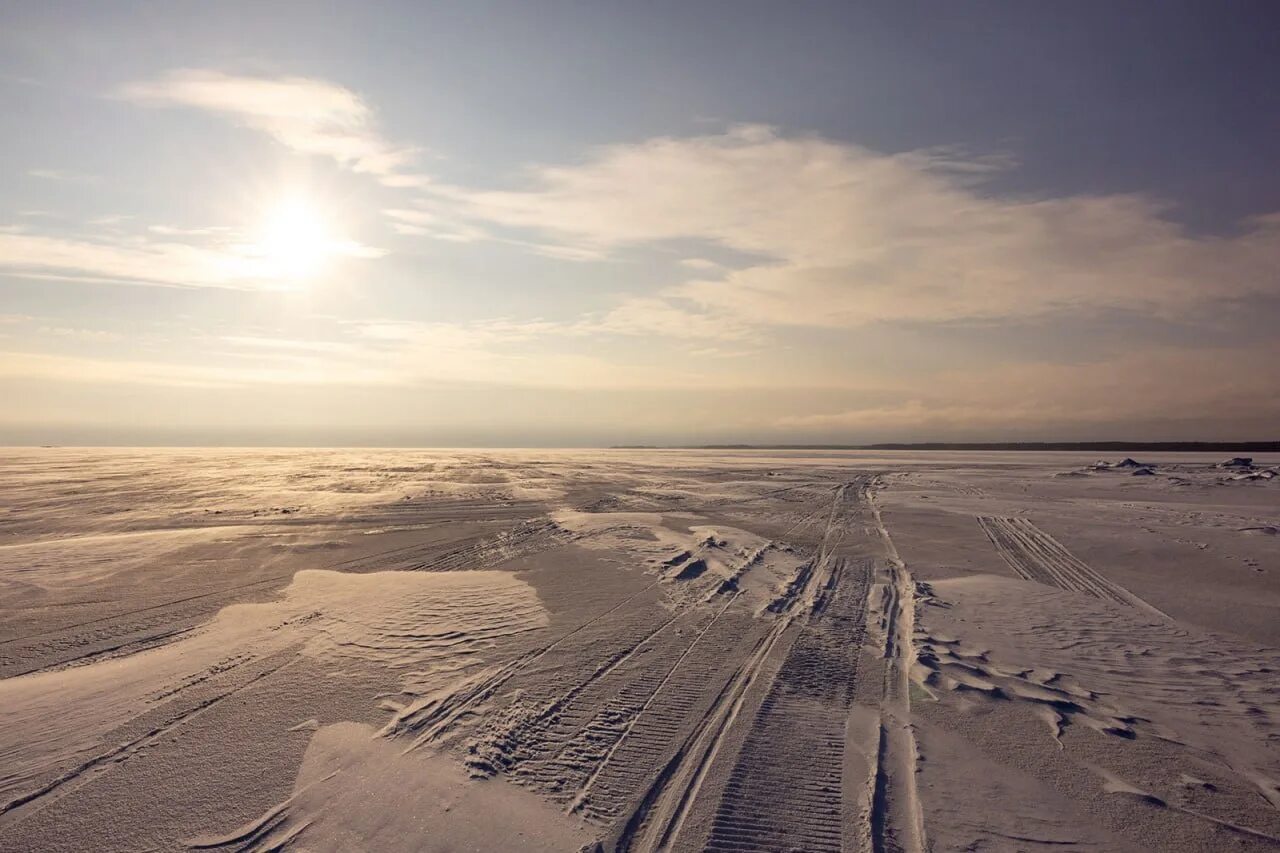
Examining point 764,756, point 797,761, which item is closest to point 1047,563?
point 797,761

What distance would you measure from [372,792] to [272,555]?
9.18 m

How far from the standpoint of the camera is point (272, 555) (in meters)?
11.8

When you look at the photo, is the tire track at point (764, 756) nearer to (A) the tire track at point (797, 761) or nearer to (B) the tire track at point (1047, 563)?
(A) the tire track at point (797, 761)

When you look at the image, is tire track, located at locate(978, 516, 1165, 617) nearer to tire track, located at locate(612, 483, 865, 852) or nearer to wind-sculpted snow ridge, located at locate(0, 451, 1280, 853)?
wind-sculpted snow ridge, located at locate(0, 451, 1280, 853)

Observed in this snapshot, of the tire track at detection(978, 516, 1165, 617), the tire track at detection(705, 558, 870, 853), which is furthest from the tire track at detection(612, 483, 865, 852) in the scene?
the tire track at detection(978, 516, 1165, 617)

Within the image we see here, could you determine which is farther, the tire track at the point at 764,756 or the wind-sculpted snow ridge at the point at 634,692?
the wind-sculpted snow ridge at the point at 634,692

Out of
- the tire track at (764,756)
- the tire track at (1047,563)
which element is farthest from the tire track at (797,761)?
the tire track at (1047,563)

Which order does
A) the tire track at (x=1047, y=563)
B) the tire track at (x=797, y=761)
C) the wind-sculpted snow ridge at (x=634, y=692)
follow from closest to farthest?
the tire track at (x=797, y=761), the wind-sculpted snow ridge at (x=634, y=692), the tire track at (x=1047, y=563)

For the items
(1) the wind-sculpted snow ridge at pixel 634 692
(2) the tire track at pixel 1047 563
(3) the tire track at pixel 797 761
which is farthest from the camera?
(2) the tire track at pixel 1047 563

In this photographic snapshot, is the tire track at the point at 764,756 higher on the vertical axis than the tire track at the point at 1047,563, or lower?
lower

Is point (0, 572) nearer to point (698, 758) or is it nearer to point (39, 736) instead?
point (39, 736)

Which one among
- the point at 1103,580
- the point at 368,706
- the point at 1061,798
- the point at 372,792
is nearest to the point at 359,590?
the point at 368,706

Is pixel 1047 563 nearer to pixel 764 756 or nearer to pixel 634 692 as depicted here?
pixel 764 756

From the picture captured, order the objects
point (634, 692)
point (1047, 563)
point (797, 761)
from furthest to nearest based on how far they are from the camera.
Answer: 1. point (1047, 563)
2. point (634, 692)
3. point (797, 761)
